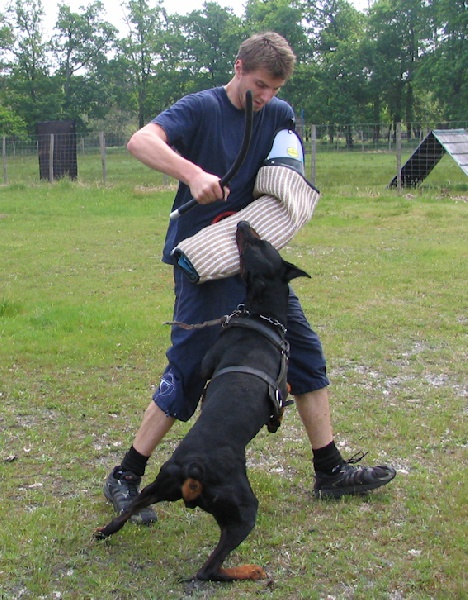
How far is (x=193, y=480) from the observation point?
2.67 m

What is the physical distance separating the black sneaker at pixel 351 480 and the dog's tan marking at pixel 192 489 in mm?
1130

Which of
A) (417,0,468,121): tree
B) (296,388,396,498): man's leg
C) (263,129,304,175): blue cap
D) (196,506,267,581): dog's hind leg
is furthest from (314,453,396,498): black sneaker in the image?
(417,0,468,121): tree

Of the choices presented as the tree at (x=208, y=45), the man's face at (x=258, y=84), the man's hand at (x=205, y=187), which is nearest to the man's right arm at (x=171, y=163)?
the man's hand at (x=205, y=187)

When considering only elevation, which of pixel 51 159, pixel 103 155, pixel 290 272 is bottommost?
pixel 290 272

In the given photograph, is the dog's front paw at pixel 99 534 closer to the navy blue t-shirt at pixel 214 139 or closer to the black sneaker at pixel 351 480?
the black sneaker at pixel 351 480

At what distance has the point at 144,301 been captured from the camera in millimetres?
7551

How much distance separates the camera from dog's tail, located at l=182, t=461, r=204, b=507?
267 centimetres

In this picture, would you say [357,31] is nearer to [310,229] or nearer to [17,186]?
[17,186]

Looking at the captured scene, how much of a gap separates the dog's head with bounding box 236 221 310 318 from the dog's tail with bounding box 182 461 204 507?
0.89m

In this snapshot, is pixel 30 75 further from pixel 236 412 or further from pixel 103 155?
pixel 236 412

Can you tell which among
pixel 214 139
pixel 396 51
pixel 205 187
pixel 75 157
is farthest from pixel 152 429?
pixel 396 51

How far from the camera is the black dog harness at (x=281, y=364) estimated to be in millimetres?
3039

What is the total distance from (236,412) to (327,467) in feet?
3.24

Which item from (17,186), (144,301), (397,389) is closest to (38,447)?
(397,389)
